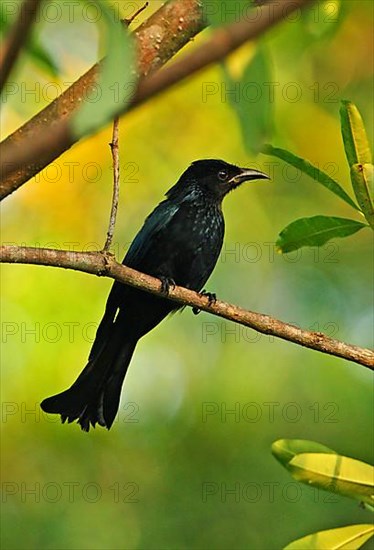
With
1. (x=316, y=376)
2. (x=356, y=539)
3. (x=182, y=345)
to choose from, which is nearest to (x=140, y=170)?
(x=182, y=345)

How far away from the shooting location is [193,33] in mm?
2568

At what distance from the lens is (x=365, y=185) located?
228 centimetres

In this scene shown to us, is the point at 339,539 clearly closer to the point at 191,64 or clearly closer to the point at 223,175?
the point at 191,64

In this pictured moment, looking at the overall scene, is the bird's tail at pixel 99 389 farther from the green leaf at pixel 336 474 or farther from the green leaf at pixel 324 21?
the green leaf at pixel 324 21

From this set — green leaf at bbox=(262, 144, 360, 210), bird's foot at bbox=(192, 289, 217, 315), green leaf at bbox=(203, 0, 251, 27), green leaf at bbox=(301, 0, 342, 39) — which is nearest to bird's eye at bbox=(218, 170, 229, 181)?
bird's foot at bbox=(192, 289, 217, 315)

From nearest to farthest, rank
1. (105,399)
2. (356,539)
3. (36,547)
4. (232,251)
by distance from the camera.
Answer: (356,539) < (105,399) < (36,547) < (232,251)

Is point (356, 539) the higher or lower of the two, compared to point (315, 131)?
lower

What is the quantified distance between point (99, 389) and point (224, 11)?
372 centimetres

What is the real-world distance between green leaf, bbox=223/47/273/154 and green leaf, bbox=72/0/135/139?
0.12 meters

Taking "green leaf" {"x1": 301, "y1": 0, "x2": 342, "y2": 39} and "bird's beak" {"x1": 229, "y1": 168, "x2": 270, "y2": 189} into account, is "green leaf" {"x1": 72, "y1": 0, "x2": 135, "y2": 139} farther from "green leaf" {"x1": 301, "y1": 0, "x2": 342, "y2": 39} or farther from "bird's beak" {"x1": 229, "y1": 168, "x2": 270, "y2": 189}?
"bird's beak" {"x1": 229, "y1": 168, "x2": 270, "y2": 189}

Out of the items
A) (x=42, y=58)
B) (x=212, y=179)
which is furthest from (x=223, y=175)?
(x=42, y=58)

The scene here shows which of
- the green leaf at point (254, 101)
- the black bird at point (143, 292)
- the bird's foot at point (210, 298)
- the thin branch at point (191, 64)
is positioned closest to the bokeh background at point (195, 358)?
the black bird at point (143, 292)

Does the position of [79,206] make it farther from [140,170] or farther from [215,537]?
[215,537]

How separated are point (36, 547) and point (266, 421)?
6.65 feet
